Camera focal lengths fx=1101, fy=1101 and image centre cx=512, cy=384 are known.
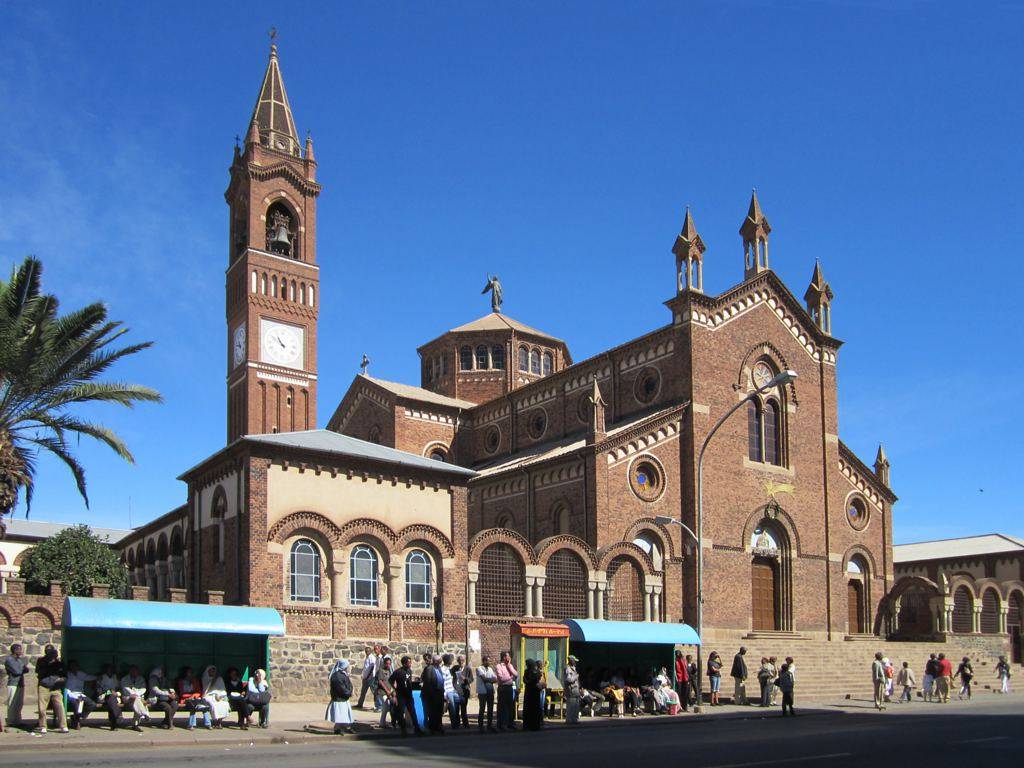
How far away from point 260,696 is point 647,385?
83.4 ft

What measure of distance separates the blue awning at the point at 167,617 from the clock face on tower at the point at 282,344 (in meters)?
27.2

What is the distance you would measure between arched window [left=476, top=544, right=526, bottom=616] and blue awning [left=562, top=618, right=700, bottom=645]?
400 cm

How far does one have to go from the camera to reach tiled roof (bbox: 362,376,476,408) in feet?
176

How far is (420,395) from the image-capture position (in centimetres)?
5475

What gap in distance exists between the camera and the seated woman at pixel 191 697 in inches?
884

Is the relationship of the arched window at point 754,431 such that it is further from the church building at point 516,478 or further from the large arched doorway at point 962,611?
the large arched doorway at point 962,611

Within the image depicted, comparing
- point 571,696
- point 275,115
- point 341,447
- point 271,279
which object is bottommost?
point 571,696

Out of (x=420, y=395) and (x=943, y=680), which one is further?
(x=420, y=395)

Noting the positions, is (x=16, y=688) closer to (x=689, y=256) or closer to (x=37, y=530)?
(x=689, y=256)

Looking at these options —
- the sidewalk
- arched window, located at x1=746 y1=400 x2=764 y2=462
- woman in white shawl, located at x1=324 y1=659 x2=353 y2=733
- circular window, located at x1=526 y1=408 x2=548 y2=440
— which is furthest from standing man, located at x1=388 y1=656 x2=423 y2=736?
circular window, located at x1=526 y1=408 x2=548 y2=440

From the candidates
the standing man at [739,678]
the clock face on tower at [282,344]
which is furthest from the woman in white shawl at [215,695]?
the clock face on tower at [282,344]

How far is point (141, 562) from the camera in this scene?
44156mm

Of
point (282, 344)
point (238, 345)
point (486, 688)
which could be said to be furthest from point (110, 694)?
point (238, 345)

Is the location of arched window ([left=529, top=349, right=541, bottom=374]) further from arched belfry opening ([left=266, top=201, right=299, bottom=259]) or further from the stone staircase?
the stone staircase
